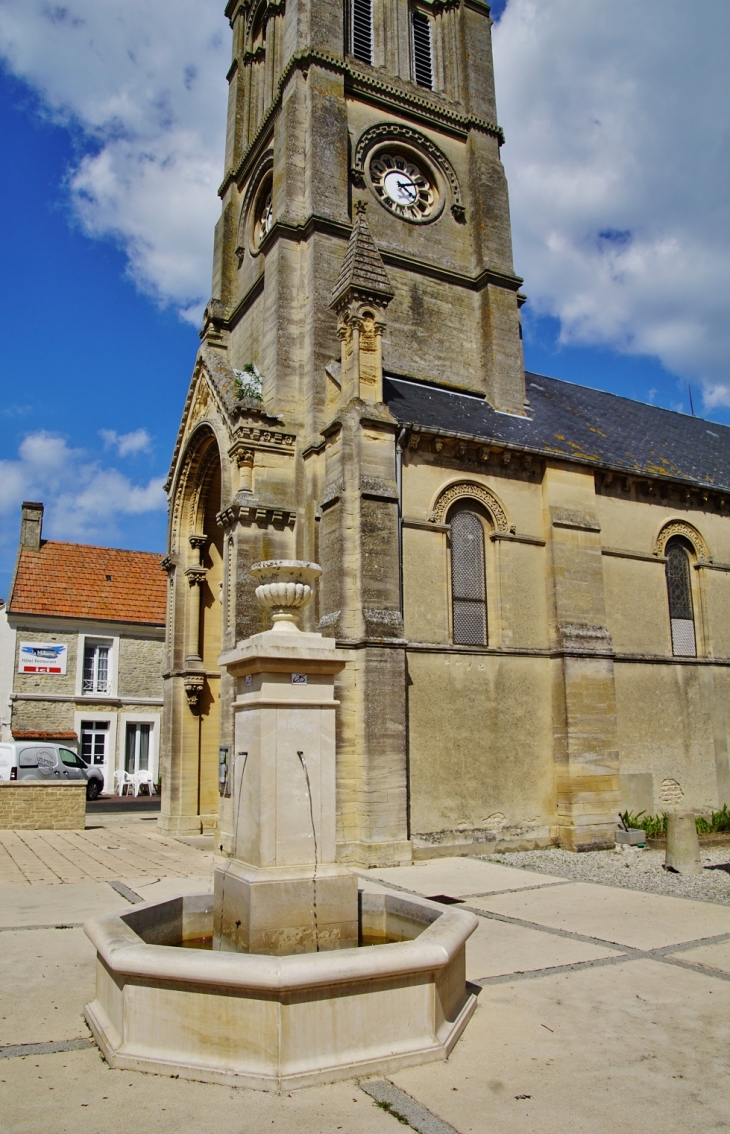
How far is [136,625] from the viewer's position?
1167 inches

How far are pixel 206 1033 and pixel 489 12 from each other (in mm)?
24133

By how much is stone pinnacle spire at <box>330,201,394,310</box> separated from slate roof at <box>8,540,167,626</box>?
18.6 meters

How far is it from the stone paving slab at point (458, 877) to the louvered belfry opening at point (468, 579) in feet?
12.5

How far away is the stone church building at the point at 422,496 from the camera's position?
1324 centimetres

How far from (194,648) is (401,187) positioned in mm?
11596

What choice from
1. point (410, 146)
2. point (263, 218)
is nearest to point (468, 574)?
point (263, 218)

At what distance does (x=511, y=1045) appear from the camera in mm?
4875

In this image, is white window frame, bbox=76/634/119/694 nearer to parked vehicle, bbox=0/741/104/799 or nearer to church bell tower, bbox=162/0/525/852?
parked vehicle, bbox=0/741/104/799

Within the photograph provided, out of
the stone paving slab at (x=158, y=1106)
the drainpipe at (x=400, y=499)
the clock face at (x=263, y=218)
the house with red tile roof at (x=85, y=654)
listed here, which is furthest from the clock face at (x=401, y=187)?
the house with red tile roof at (x=85, y=654)

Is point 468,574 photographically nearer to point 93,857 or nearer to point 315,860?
point 93,857

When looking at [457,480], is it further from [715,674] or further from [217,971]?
[217,971]

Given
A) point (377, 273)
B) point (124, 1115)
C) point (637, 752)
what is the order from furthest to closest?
point (637, 752) < point (377, 273) < point (124, 1115)

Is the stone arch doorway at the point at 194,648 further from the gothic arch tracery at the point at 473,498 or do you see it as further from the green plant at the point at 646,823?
the green plant at the point at 646,823

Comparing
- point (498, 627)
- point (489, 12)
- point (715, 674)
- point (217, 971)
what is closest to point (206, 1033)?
point (217, 971)
